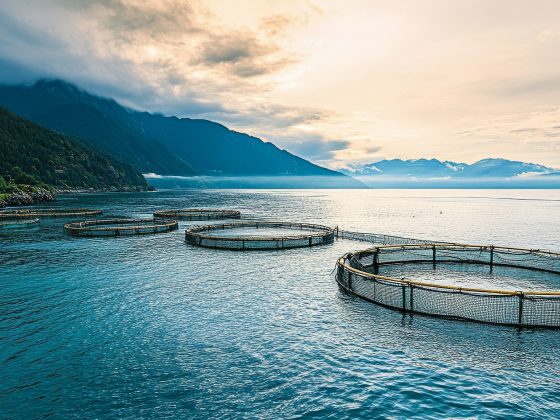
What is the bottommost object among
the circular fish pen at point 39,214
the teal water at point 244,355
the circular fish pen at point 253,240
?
the teal water at point 244,355

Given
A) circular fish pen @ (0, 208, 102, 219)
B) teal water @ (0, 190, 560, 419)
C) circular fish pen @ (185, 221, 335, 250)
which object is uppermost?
circular fish pen @ (0, 208, 102, 219)

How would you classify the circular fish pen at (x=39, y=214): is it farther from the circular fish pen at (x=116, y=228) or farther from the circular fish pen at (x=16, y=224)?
the circular fish pen at (x=116, y=228)

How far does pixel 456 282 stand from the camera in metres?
53.9

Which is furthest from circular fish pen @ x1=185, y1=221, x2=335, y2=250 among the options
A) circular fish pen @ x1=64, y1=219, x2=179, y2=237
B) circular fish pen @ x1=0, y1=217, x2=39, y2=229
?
circular fish pen @ x1=0, y1=217, x2=39, y2=229

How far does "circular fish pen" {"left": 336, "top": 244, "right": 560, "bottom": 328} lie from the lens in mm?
36281

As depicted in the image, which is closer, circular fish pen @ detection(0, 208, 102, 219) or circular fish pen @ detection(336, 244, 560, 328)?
circular fish pen @ detection(336, 244, 560, 328)

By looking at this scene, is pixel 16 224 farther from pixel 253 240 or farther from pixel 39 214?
pixel 253 240

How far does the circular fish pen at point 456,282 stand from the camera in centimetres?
3628

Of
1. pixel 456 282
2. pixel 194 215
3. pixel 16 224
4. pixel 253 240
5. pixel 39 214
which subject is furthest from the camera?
pixel 194 215

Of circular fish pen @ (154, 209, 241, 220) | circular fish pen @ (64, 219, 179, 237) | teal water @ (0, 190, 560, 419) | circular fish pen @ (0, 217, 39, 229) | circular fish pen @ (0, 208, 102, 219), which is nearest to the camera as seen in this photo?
teal water @ (0, 190, 560, 419)

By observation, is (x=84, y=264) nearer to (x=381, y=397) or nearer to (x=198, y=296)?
(x=198, y=296)

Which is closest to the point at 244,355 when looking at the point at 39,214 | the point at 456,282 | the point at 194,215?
the point at 456,282

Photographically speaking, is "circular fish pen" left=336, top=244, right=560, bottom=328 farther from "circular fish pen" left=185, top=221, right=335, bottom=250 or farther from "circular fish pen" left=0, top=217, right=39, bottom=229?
"circular fish pen" left=0, top=217, right=39, bottom=229

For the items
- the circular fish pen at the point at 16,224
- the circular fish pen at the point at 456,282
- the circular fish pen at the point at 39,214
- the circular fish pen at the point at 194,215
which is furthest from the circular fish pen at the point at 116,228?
the circular fish pen at the point at 456,282
